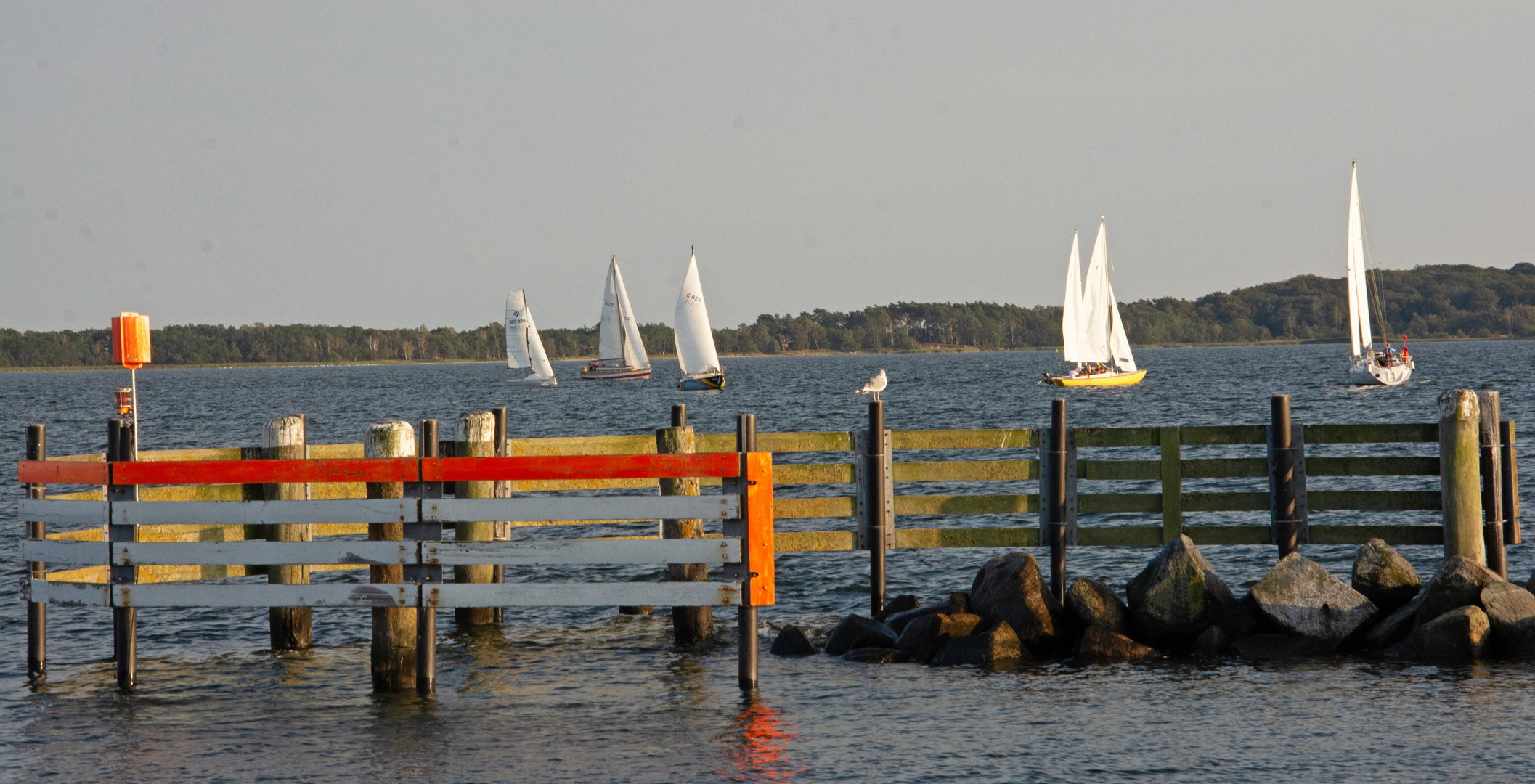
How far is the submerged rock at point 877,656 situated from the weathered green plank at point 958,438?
220cm

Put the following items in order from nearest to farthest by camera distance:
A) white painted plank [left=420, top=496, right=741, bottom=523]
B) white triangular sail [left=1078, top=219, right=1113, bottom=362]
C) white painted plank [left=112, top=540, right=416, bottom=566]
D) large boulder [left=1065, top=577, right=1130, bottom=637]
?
1. white painted plank [left=420, top=496, right=741, bottom=523]
2. white painted plank [left=112, top=540, right=416, bottom=566]
3. large boulder [left=1065, top=577, right=1130, bottom=637]
4. white triangular sail [left=1078, top=219, right=1113, bottom=362]

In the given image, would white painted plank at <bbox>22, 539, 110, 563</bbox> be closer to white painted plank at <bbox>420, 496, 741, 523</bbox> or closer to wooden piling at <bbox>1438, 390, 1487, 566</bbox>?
white painted plank at <bbox>420, 496, 741, 523</bbox>

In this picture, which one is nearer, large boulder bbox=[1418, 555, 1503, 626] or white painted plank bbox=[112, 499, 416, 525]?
white painted plank bbox=[112, 499, 416, 525]

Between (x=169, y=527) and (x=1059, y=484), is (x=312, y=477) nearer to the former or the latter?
(x=169, y=527)

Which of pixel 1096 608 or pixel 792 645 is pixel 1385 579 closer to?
pixel 1096 608

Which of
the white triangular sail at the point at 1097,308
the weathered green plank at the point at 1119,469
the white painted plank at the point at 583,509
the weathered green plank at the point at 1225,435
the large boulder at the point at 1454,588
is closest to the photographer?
the white painted plank at the point at 583,509

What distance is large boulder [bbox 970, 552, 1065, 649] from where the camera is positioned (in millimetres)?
10492

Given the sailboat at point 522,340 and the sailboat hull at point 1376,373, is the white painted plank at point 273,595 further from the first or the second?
the sailboat at point 522,340

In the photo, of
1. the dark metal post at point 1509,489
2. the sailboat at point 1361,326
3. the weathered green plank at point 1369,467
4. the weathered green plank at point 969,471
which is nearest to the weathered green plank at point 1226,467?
the weathered green plank at point 1369,467

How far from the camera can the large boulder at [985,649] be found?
10211 mm

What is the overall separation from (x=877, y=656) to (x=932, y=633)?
1.60 ft

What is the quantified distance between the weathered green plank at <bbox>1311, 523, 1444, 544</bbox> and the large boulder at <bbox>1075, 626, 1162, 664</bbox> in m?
2.36

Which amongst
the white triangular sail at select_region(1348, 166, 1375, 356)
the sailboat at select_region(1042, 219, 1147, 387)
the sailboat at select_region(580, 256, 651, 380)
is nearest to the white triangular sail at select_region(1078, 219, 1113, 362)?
the sailboat at select_region(1042, 219, 1147, 387)

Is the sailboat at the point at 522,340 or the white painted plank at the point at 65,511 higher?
the sailboat at the point at 522,340
